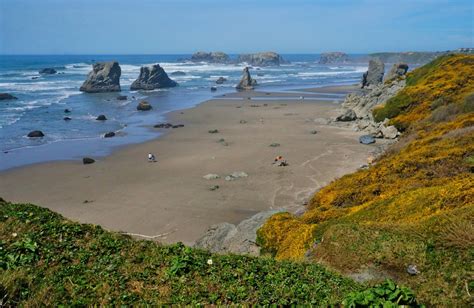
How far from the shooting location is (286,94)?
237 ft

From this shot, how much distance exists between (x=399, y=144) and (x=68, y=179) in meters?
19.5

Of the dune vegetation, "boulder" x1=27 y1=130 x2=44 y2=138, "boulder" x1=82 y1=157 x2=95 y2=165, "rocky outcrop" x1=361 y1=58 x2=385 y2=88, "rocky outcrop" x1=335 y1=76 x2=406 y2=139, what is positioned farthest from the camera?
"rocky outcrop" x1=361 y1=58 x2=385 y2=88

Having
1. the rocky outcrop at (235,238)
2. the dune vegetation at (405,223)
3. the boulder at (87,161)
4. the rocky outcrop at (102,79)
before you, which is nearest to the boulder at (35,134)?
the boulder at (87,161)

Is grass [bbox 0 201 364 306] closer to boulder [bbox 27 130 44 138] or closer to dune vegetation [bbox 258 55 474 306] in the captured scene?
dune vegetation [bbox 258 55 474 306]

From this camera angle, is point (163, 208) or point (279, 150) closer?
point (163, 208)

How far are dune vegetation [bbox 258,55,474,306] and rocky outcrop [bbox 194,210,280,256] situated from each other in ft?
1.61

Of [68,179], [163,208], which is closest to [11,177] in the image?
[68,179]

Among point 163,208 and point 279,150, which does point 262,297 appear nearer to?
point 163,208

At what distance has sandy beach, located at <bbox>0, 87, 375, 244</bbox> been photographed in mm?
19125

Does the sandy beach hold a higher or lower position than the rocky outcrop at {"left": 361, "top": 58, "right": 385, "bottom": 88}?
lower

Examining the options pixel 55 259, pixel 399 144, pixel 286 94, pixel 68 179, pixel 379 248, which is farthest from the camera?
pixel 286 94

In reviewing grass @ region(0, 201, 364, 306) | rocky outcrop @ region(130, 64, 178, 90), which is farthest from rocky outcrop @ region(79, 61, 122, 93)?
grass @ region(0, 201, 364, 306)

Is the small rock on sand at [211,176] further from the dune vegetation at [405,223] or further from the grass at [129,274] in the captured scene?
the grass at [129,274]

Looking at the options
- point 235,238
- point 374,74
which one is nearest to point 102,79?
point 374,74
